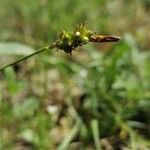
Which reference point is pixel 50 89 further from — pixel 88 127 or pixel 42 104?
pixel 88 127

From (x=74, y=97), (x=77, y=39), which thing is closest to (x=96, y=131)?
(x=74, y=97)

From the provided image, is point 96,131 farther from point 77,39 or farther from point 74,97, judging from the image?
point 77,39

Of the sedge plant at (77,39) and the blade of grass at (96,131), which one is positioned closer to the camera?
the sedge plant at (77,39)

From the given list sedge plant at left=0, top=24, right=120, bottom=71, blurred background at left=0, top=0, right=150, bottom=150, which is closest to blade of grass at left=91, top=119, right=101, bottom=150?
blurred background at left=0, top=0, right=150, bottom=150

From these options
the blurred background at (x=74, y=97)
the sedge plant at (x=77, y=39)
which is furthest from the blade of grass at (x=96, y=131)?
the sedge plant at (x=77, y=39)

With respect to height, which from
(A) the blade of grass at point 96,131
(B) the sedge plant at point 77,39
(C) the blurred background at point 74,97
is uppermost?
(C) the blurred background at point 74,97

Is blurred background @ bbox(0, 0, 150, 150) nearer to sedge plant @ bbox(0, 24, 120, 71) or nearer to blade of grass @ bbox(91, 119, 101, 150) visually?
blade of grass @ bbox(91, 119, 101, 150)

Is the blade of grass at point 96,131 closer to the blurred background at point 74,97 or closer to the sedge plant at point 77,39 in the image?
the blurred background at point 74,97

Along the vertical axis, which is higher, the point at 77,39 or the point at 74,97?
the point at 74,97

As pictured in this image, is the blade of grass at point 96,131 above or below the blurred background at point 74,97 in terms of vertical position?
below
